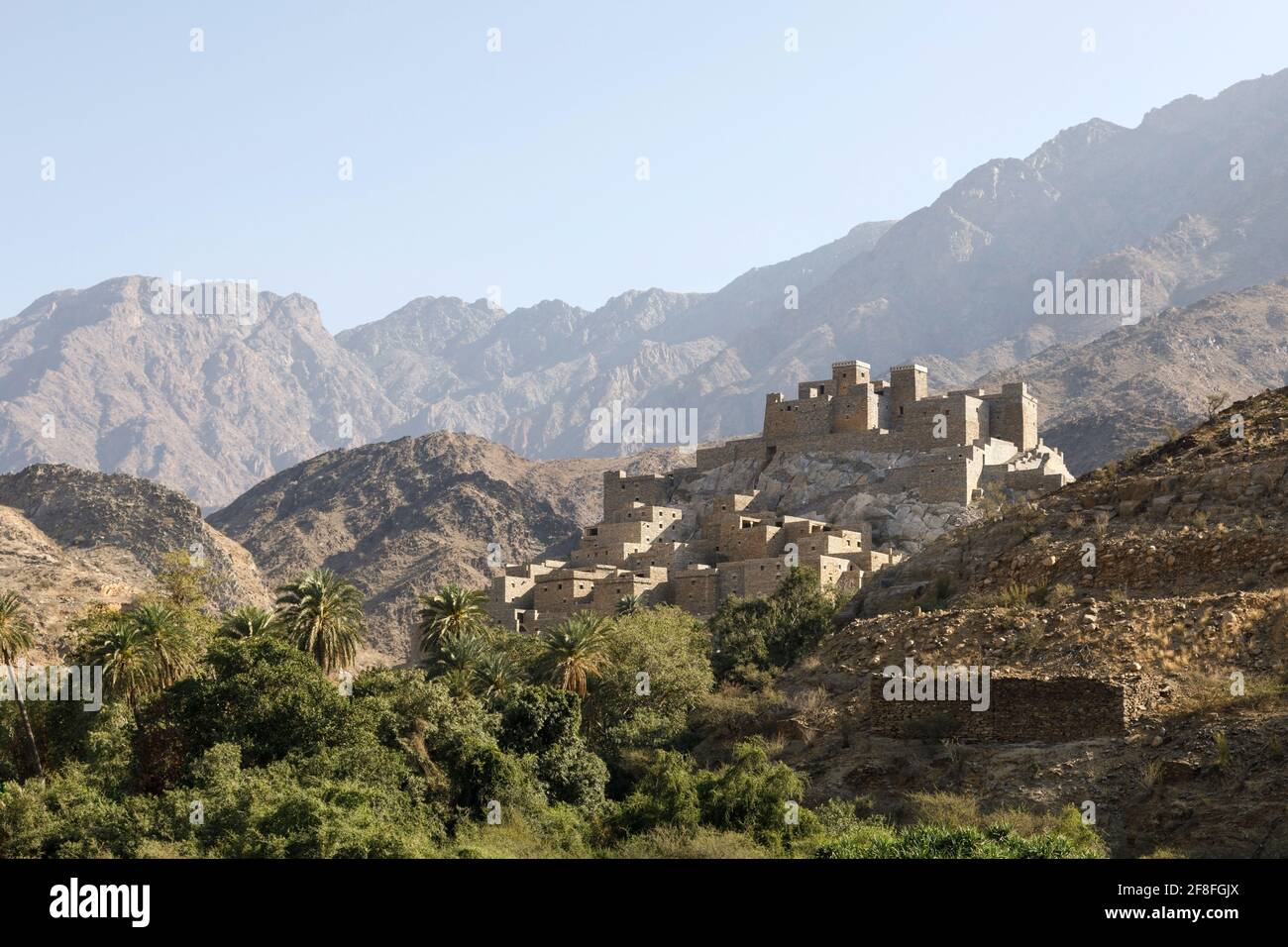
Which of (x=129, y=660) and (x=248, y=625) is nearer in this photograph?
(x=129, y=660)

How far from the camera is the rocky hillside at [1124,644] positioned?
1112 inches

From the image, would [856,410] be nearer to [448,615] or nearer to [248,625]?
[448,615]

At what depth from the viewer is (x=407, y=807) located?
36.5 m

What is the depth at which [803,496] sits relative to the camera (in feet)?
250

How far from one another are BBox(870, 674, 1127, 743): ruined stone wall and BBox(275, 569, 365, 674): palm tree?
1907cm

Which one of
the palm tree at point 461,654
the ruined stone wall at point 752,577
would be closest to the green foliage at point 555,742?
the palm tree at point 461,654

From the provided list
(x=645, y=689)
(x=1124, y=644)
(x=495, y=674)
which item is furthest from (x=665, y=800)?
(x=495, y=674)

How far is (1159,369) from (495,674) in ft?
411

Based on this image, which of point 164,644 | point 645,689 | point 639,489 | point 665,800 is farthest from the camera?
point 639,489

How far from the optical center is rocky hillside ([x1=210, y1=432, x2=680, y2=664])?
126 m
